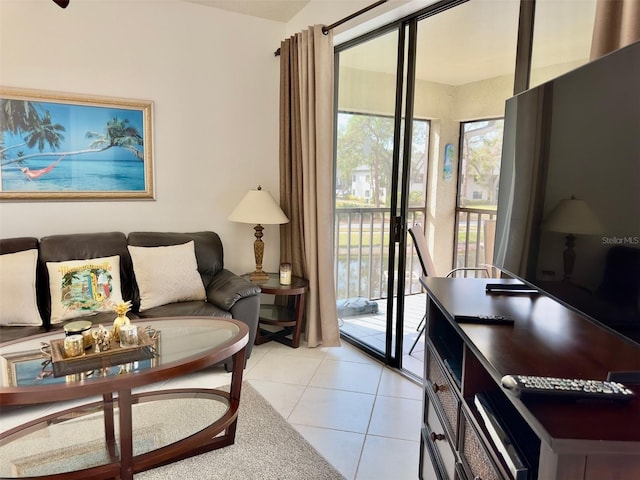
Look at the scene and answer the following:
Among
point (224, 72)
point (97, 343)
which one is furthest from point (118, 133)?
point (97, 343)

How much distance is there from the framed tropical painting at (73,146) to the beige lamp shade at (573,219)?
2.93 metres

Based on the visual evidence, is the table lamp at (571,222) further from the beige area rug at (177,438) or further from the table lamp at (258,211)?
the table lamp at (258,211)

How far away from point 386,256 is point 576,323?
2.01m

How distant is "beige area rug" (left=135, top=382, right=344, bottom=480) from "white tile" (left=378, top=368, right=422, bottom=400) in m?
0.70

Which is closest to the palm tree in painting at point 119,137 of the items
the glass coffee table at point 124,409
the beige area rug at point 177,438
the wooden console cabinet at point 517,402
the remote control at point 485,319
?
the glass coffee table at point 124,409

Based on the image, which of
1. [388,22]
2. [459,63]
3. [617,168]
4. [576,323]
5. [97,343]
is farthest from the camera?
[459,63]

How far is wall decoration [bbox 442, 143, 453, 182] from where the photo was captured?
466 centimetres

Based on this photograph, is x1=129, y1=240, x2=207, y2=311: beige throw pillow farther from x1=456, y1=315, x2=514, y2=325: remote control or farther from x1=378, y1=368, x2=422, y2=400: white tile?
x1=456, y1=315, x2=514, y2=325: remote control

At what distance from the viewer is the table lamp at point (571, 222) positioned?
1.08 metres

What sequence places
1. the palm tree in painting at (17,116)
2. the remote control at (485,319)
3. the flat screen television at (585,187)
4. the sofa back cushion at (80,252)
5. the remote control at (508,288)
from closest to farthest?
the flat screen television at (585,187)
the remote control at (485,319)
the remote control at (508,288)
the sofa back cushion at (80,252)
the palm tree in painting at (17,116)

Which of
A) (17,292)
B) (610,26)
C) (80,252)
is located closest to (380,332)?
(80,252)

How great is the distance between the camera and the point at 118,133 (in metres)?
3.26

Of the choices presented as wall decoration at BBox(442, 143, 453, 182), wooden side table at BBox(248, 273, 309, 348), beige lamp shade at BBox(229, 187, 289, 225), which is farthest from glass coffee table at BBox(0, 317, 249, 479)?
wall decoration at BBox(442, 143, 453, 182)

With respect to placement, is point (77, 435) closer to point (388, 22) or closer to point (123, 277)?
point (123, 277)
